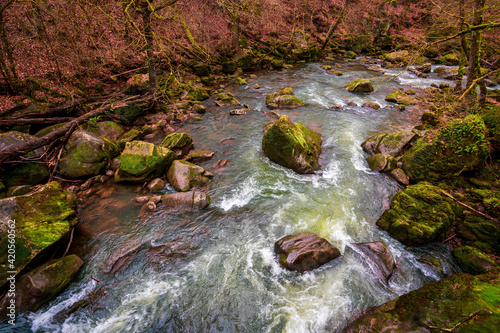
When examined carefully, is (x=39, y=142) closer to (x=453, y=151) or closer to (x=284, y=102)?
(x=284, y=102)

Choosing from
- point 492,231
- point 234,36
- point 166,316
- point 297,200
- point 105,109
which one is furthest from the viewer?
point 234,36

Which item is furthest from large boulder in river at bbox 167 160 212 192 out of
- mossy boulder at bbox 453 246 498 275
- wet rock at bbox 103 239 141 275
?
mossy boulder at bbox 453 246 498 275

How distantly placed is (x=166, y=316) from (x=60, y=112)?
28.2 feet

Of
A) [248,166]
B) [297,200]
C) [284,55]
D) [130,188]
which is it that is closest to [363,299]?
[297,200]

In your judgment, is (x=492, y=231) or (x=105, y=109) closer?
(x=492, y=231)

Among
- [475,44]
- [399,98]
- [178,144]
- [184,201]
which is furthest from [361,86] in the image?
[184,201]

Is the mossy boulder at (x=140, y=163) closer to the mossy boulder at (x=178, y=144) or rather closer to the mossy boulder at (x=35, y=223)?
the mossy boulder at (x=178, y=144)

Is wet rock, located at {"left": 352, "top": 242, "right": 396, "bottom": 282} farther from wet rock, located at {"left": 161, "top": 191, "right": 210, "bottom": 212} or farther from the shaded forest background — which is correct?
the shaded forest background

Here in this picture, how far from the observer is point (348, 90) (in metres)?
14.5

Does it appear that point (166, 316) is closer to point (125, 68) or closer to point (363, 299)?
point (363, 299)

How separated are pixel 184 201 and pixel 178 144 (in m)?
2.67

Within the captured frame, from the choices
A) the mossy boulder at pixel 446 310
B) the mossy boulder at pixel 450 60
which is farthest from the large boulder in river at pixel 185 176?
the mossy boulder at pixel 450 60

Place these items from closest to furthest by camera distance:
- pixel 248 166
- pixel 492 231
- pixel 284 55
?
1. pixel 492 231
2. pixel 248 166
3. pixel 284 55

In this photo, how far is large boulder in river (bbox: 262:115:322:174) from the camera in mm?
7230
